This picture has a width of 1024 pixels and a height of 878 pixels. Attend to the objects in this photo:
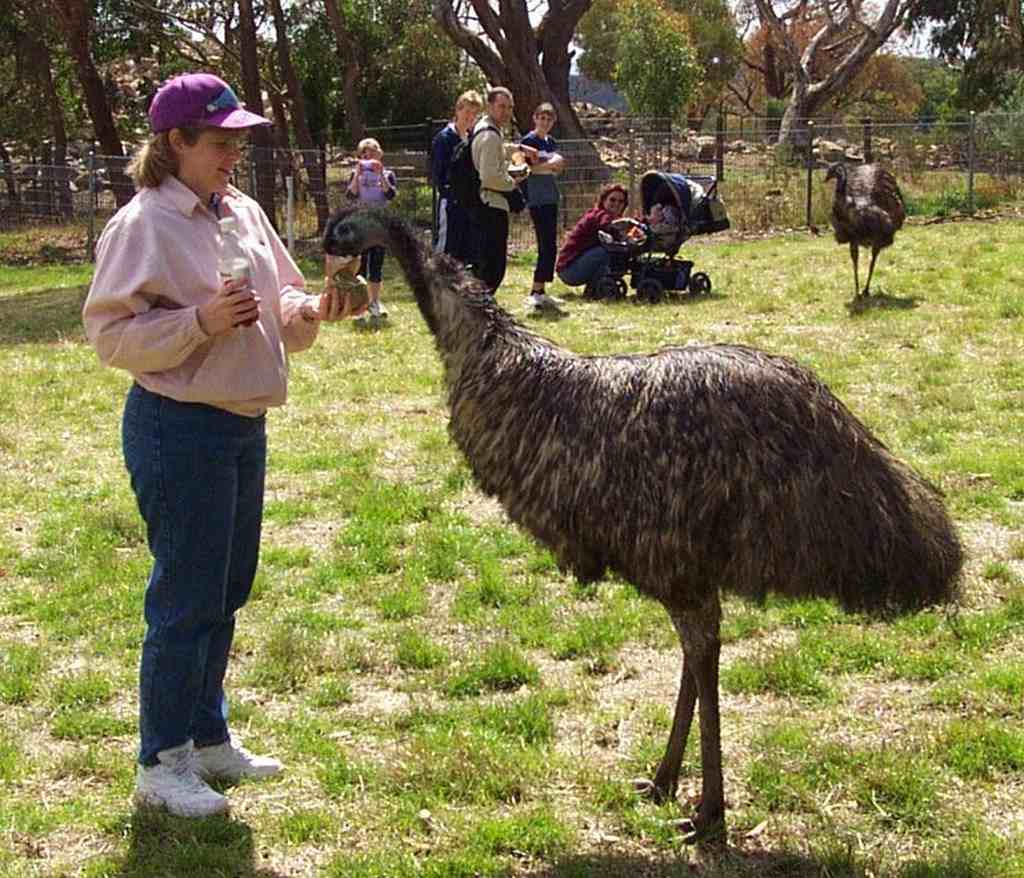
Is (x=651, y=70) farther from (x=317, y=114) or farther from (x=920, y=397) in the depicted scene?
(x=920, y=397)

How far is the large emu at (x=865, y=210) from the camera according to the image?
1277 centimetres

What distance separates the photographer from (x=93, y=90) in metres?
21.5

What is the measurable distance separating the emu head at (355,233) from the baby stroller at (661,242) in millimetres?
9972

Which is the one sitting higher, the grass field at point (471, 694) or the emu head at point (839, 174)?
the emu head at point (839, 174)

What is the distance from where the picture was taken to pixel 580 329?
1202cm

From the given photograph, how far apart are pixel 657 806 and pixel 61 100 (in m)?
31.8

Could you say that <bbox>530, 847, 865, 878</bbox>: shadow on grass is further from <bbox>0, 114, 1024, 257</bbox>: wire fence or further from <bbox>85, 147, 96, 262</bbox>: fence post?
<bbox>85, 147, 96, 262</bbox>: fence post

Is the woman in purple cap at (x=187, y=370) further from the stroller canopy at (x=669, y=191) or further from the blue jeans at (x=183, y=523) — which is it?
the stroller canopy at (x=669, y=191)

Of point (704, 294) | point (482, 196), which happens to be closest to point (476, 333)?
point (482, 196)

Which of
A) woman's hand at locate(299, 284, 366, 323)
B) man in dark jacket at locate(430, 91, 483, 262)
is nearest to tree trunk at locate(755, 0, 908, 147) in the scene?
man in dark jacket at locate(430, 91, 483, 262)

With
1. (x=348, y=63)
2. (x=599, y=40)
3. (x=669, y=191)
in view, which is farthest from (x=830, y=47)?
(x=669, y=191)

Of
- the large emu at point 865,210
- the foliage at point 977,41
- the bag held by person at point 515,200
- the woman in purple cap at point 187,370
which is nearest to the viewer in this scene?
the woman in purple cap at point 187,370

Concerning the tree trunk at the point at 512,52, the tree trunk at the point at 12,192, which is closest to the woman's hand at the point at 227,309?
the tree trunk at the point at 12,192

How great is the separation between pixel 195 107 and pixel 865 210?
1019 centimetres
